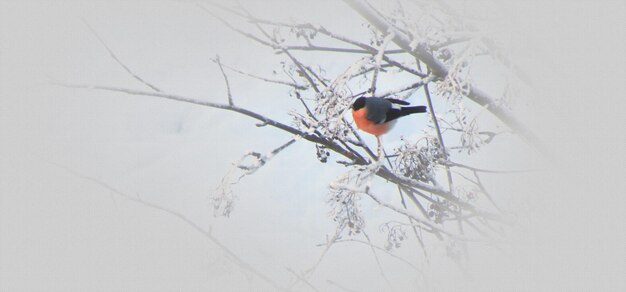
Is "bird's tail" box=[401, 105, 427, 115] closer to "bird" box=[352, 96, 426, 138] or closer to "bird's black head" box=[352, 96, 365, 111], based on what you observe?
"bird" box=[352, 96, 426, 138]

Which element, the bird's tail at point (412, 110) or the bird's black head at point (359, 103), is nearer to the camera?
the bird's black head at point (359, 103)

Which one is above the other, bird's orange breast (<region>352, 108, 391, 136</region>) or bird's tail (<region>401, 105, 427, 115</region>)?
bird's tail (<region>401, 105, 427, 115</region>)

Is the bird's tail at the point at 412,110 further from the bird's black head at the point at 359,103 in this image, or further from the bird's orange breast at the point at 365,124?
the bird's black head at the point at 359,103

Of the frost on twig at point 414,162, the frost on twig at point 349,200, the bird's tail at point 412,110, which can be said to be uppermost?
the bird's tail at point 412,110

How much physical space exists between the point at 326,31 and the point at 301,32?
26 cm

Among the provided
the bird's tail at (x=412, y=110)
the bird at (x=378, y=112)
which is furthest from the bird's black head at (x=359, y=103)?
the bird's tail at (x=412, y=110)

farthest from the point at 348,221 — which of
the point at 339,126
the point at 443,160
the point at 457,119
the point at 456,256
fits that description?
the point at 457,119

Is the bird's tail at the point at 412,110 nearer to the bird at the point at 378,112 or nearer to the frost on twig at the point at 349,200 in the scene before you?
the bird at the point at 378,112

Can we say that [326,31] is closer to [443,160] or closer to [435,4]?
[435,4]

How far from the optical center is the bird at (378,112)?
8.16ft

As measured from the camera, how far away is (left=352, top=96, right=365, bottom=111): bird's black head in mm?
2484

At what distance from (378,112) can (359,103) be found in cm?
11

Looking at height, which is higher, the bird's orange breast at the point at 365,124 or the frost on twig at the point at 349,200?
the bird's orange breast at the point at 365,124

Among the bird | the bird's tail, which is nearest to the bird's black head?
the bird
